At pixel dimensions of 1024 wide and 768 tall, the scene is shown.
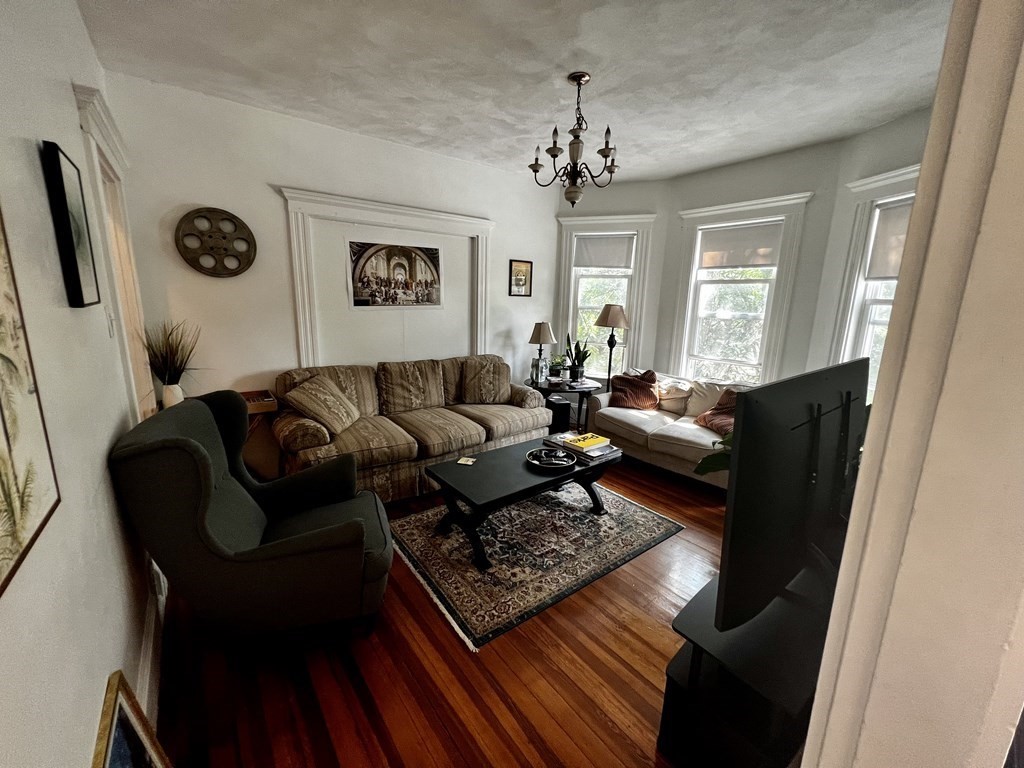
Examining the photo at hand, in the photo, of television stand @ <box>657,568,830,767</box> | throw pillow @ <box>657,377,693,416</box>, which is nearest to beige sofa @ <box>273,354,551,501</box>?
throw pillow @ <box>657,377,693,416</box>

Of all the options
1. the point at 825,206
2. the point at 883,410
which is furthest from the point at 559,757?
the point at 825,206

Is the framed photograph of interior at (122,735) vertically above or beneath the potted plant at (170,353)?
beneath

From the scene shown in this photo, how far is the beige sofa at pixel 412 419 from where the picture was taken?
2.76 meters

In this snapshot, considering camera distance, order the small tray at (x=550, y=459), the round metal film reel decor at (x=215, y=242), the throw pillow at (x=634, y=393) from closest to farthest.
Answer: the small tray at (x=550, y=459) → the round metal film reel decor at (x=215, y=242) → the throw pillow at (x=634, y=393)

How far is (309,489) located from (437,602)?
33.5 inches

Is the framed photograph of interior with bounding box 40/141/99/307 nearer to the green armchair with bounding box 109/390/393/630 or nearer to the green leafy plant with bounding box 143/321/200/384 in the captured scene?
the green armchair with bounding box 109/390/393/630

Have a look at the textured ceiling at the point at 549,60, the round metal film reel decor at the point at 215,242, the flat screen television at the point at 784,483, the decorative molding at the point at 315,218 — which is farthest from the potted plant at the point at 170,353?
the flat screen television at the point at 784,483

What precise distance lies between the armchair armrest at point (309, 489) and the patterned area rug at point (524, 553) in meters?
0.57

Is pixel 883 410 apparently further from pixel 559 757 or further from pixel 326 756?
pixel 326 756

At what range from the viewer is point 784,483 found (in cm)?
85

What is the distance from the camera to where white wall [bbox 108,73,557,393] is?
2605 mm

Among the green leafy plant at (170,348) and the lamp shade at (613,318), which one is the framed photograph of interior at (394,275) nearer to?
Answer: the green leafy plant at (170,348)

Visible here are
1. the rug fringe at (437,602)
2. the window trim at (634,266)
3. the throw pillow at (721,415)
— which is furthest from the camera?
the window trim at (634,266)

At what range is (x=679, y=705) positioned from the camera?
4.18ft
